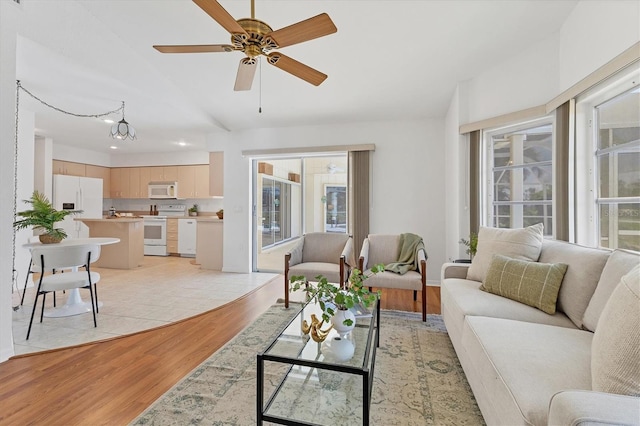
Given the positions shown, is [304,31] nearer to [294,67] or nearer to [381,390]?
[294,67]

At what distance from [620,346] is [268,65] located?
11.3 feet

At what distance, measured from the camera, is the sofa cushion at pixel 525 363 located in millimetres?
1030

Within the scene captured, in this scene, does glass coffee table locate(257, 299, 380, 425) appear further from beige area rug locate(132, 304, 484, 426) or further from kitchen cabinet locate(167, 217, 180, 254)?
kitchen cabinet locate(167, 217, 180, 254)

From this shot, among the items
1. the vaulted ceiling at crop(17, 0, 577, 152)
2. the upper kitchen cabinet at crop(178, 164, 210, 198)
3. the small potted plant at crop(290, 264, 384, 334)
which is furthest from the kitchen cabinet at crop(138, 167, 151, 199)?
the small potted plant at crop(290, 264, 384, 334)

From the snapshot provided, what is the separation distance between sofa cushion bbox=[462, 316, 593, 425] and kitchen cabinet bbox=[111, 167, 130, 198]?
26.8 feet

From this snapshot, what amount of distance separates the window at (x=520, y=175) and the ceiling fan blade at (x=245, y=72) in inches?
104

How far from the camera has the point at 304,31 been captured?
5.35 ft

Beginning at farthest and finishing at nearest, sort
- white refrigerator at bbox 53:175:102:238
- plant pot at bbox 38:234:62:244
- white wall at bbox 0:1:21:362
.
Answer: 1. white refrigerator at bbox 53:175:102:238
2. plant pot at bbox 38:234:62:244
3. white wall at bbox 0:1:21:362

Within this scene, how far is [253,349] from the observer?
226cm

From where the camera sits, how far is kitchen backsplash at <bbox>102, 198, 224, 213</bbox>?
711cm

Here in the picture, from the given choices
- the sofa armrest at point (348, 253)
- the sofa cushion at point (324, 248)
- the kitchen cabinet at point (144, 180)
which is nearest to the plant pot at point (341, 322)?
the sofa armrest at point (348, 253)

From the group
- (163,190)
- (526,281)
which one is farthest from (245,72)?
(163,190)

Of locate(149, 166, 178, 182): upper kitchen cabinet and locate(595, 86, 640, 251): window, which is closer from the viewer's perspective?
locate(595, 86, 640, 251): window

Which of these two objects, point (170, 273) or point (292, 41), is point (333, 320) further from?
point (170, 273)
